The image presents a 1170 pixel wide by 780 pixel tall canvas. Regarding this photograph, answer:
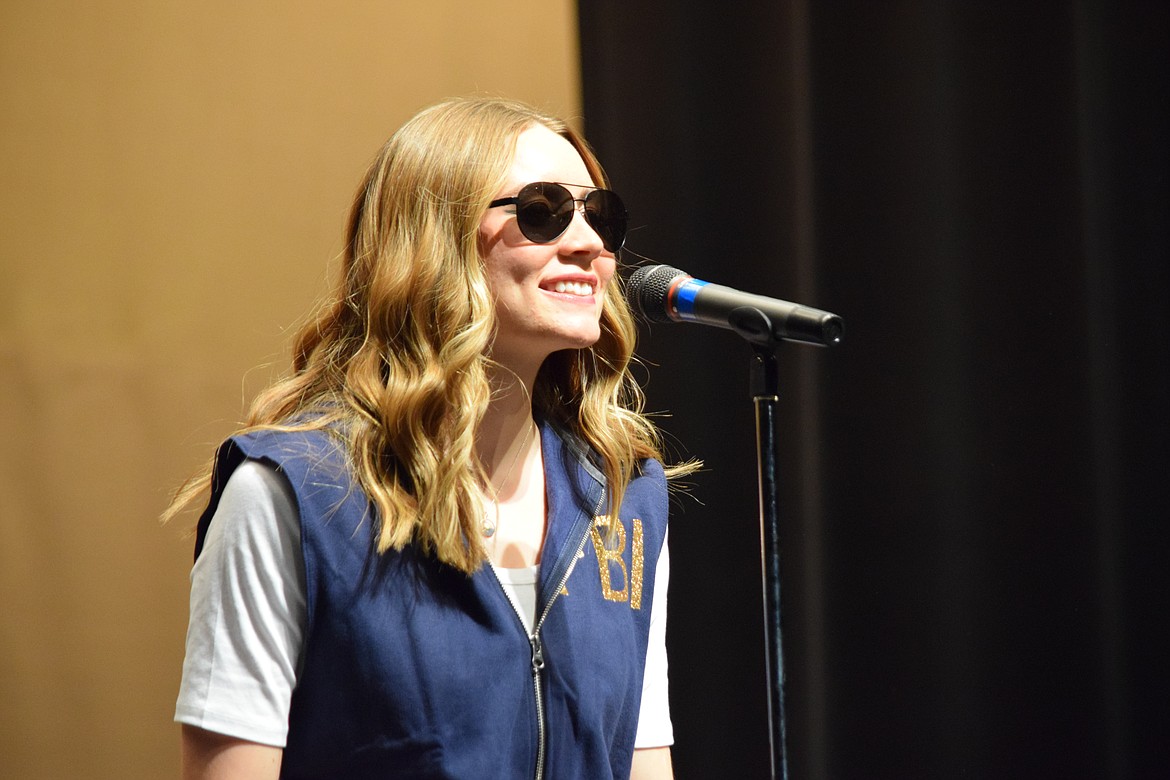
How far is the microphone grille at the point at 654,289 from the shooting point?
143cm

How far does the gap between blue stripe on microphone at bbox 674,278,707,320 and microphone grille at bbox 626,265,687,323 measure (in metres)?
0.02

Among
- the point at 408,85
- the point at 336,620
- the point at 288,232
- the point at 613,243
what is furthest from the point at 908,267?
the point at 336,620

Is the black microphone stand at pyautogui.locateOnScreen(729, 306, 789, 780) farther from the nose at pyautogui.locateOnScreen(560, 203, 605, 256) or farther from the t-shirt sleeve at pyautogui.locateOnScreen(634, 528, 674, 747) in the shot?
the t-shirt sleeve at pyautogui.locateOnScreen(634, 528, 674, 747)

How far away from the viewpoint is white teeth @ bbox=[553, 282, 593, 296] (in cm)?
150

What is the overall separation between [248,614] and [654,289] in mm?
603

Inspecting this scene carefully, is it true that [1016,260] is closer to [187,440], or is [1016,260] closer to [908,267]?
[908,267]

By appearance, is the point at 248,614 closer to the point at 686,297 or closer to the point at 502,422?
the point at 502,422

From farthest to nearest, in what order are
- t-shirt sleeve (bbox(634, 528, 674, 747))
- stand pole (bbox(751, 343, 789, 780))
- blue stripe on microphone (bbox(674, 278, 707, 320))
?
1. t-shirt sleeve (bbox(634, 528, 674, 747))
2. blue stripe on microphone (bbox(674, 278, 707, 320))
3. stand pole (bbox(751, 343, 789, 780))

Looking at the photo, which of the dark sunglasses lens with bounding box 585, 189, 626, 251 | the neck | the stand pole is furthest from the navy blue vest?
the dark sunglasses lens with bounding box 585, 189, 626, 251

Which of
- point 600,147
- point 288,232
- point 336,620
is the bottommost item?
point 336,620

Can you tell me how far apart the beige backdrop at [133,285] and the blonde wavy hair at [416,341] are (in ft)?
2.19

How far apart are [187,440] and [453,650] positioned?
107 centimetres

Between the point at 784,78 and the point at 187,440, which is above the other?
the point at 784,78

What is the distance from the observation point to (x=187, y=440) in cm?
223
